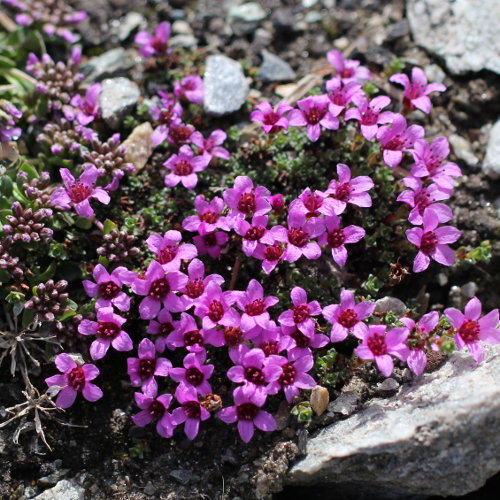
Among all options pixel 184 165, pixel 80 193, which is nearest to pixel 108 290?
pixel 80 193

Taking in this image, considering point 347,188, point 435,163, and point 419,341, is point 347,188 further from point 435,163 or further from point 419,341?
point 419,341

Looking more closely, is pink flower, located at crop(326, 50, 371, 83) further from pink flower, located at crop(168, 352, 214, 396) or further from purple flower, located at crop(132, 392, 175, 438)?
purple flower, located at crop(132, 392, 175, 438)

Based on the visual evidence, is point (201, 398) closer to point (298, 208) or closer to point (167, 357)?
point (167, 357)

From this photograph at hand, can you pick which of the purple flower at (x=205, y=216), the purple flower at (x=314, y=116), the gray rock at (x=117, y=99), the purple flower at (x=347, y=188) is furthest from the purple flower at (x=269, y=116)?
the gray rock at (x=117, y=99)

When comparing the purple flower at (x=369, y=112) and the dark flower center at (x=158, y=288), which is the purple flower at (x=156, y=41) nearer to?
the purple flower at (x=369, y=112)

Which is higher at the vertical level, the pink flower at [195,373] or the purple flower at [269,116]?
the purple flower at [269,116]

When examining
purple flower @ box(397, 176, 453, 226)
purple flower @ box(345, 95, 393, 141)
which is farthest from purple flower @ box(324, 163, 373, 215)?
purple flower @ box(345, 95, 393, 141)
